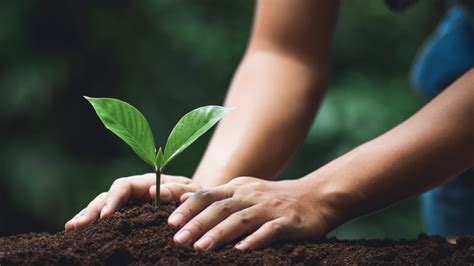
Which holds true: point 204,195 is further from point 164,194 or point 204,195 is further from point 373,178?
point 373,178

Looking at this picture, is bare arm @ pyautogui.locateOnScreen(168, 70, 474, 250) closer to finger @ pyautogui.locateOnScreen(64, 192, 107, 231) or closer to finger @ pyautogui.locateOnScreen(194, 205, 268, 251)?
finger @ pyautogui.locateOnScreen(194, 205, 268, 251)

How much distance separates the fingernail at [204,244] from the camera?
1.10 metres

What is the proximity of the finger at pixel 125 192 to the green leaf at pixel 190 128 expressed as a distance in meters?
0.11

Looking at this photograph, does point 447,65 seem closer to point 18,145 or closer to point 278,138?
point 278,138

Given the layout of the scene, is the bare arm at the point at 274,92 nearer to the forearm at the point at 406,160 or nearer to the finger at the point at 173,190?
the finger at the point at 173,190

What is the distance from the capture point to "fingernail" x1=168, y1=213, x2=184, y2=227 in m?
1.16

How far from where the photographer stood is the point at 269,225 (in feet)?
3.81

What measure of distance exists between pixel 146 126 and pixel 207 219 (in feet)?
0.60

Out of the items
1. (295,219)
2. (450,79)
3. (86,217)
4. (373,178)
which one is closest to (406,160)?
(373,178)

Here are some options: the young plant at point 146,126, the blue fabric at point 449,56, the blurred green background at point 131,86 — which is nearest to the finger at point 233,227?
the young plant at point 146,126

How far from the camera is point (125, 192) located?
50.3 inches

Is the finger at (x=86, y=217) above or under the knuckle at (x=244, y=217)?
under

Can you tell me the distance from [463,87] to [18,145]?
9.15 feet

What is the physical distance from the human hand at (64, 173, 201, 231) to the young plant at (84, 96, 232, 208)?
9 centimetres
